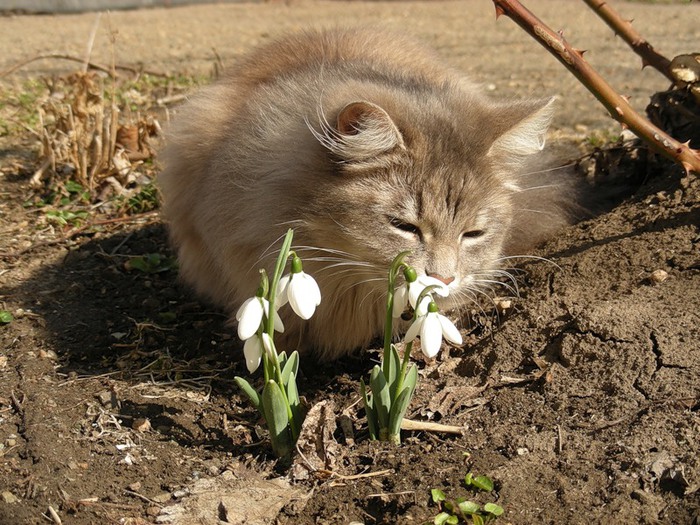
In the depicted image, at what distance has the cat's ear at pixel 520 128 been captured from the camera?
328 centimetres

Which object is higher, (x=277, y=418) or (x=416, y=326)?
(x=416, y=326)

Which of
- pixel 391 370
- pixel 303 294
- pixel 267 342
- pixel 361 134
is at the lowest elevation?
pixel 391 370

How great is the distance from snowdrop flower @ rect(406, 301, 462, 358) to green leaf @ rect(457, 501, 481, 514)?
1.62 ft

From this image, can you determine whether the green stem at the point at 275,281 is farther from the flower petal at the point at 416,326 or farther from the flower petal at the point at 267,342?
the flower petal at the point at 416,326

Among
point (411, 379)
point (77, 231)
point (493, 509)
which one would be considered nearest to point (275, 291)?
point (411, 379)

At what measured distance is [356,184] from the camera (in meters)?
3.15

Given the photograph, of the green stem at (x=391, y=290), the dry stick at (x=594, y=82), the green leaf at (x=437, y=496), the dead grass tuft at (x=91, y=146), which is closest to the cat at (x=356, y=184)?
the dry stick at (x=594, y=82)

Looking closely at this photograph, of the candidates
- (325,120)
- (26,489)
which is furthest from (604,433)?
(26,489)

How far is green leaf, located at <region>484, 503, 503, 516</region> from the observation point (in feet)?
8.26

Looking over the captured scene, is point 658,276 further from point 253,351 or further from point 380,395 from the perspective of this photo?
point 253,351

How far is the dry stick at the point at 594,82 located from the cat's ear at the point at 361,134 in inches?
23.5

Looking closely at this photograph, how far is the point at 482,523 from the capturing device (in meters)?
2.49

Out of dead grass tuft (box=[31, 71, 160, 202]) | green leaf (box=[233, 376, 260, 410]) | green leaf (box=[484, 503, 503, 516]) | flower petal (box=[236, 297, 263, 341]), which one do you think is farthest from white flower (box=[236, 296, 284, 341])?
dead grass tuft (box=[31, 71, 160, 202])

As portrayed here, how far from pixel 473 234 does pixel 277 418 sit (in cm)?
113
